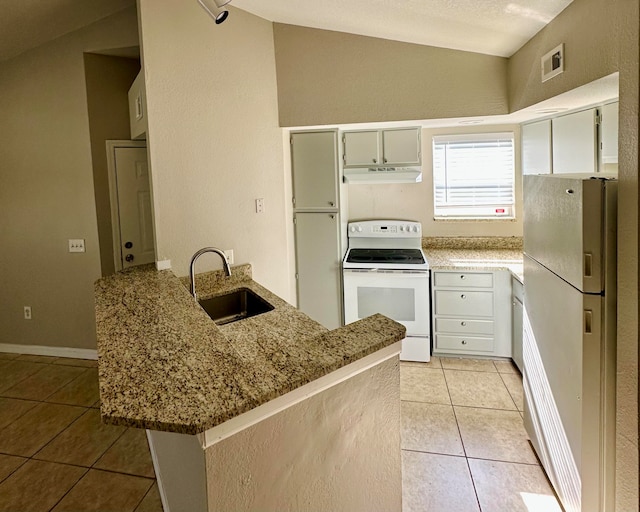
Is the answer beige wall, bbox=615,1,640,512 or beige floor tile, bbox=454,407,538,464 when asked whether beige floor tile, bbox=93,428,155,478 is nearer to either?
beige floor tile, bbox=454,407,538,464

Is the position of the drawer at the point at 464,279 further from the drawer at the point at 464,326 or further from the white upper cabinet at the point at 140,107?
the white upper cabinet at the point at 140,107

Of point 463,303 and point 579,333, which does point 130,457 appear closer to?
point 579,333

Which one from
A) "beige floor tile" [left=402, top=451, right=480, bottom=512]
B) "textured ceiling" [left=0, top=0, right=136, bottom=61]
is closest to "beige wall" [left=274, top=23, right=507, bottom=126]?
"textured ceiling" [left=0, top=0, right=136, bottom=61]

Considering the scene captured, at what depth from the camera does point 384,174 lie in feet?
13.0

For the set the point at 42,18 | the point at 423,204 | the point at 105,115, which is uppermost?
the point at 42,18

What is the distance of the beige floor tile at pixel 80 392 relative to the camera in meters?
3.19

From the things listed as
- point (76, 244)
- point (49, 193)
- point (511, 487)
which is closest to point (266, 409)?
point (511, 487)

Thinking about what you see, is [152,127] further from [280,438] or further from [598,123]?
[598,123]

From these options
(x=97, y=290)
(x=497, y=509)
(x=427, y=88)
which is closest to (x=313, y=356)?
(x=97, y=290)

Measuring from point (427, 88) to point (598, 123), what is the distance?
1.20m

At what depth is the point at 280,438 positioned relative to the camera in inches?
37.8

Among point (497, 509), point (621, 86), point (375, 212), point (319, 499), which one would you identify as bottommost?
point (497, 509)

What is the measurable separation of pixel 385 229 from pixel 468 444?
88.4 inches

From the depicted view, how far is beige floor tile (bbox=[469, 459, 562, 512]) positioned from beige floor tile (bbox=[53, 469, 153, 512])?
1.76 metres
